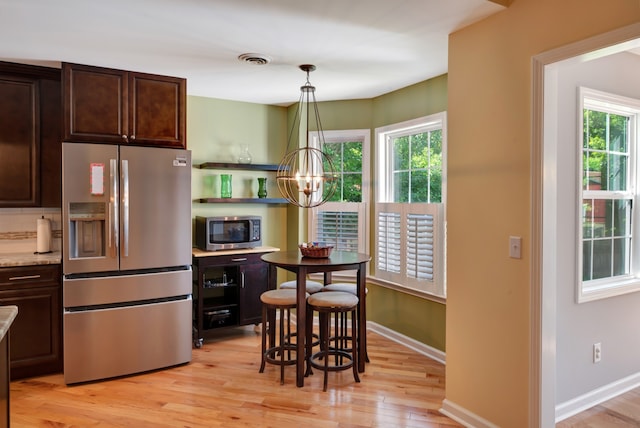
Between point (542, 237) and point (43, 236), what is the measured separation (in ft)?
12.0

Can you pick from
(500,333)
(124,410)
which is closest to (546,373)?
(500,333)

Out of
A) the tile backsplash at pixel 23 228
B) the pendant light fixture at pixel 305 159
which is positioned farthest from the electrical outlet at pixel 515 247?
the tile backsplash at pixel 23 228

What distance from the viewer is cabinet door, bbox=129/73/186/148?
3.30 meters

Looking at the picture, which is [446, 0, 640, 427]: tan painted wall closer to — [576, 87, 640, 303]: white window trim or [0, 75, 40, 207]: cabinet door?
[576, 87, 640, 303]: white window trim

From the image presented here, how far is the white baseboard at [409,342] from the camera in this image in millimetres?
3585

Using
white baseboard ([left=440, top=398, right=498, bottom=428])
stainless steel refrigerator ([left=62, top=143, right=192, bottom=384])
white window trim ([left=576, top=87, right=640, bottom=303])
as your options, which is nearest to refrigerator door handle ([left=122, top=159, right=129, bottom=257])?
stainless steel refrigerator ([left=62, top=143, right=192, bottom=384])

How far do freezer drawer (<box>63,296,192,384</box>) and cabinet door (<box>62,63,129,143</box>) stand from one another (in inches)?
52.0

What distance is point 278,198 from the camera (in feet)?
15.3

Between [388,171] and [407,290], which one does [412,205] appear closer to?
[388,171]

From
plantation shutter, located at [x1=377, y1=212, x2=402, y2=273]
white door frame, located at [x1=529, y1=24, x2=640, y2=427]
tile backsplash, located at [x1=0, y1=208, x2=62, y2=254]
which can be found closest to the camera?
white door frame, located at [x1=529, y1=24, x2=640, y2=427]

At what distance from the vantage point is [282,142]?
487 cm

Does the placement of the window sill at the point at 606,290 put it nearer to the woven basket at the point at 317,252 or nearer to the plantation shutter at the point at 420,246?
the plantation shutter at the point at 420,246

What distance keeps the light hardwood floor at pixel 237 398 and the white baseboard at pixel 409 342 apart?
108mm

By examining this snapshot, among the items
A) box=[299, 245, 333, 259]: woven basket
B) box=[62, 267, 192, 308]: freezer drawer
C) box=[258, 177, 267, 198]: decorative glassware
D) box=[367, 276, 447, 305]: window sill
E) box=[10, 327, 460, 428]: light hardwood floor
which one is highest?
box=[258, 177, 267, 198]: decorative glassware
